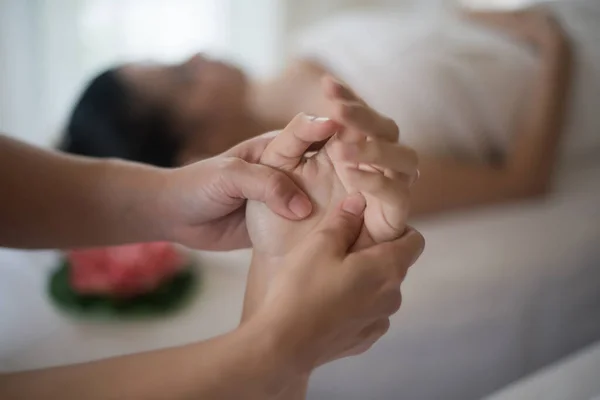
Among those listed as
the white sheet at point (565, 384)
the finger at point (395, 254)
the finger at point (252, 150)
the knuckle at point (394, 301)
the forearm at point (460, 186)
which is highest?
the forearm at point (460, 186)

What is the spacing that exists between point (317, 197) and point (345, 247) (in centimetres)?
7

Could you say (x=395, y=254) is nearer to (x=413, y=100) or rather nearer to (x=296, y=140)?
(x=296, y=140)

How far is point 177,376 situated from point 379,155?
0.19 metres

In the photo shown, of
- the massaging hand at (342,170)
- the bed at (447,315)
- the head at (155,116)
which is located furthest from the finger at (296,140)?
the head at (155,116)

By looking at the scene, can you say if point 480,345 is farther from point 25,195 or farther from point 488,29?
point 488,29

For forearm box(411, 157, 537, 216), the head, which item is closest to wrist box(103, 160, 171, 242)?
the head

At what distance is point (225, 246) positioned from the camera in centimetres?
59

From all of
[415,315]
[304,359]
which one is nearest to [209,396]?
[304,359]

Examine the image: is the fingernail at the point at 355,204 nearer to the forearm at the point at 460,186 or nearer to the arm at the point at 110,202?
the arm at the point at 110,202

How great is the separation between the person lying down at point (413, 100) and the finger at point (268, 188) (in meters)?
0.43

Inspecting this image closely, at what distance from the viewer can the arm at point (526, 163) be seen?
3.34 feet

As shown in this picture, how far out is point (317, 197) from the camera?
50 cm

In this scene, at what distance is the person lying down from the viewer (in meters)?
1.00

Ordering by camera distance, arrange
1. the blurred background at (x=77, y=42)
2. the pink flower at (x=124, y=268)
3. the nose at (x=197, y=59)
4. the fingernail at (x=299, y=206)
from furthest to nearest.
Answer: the blurred background at (x=77, y=42) → the nose at (x=197, y=59) → the pink flower at (x=124, y=268) → the fingernail at (x=299, y=206)
